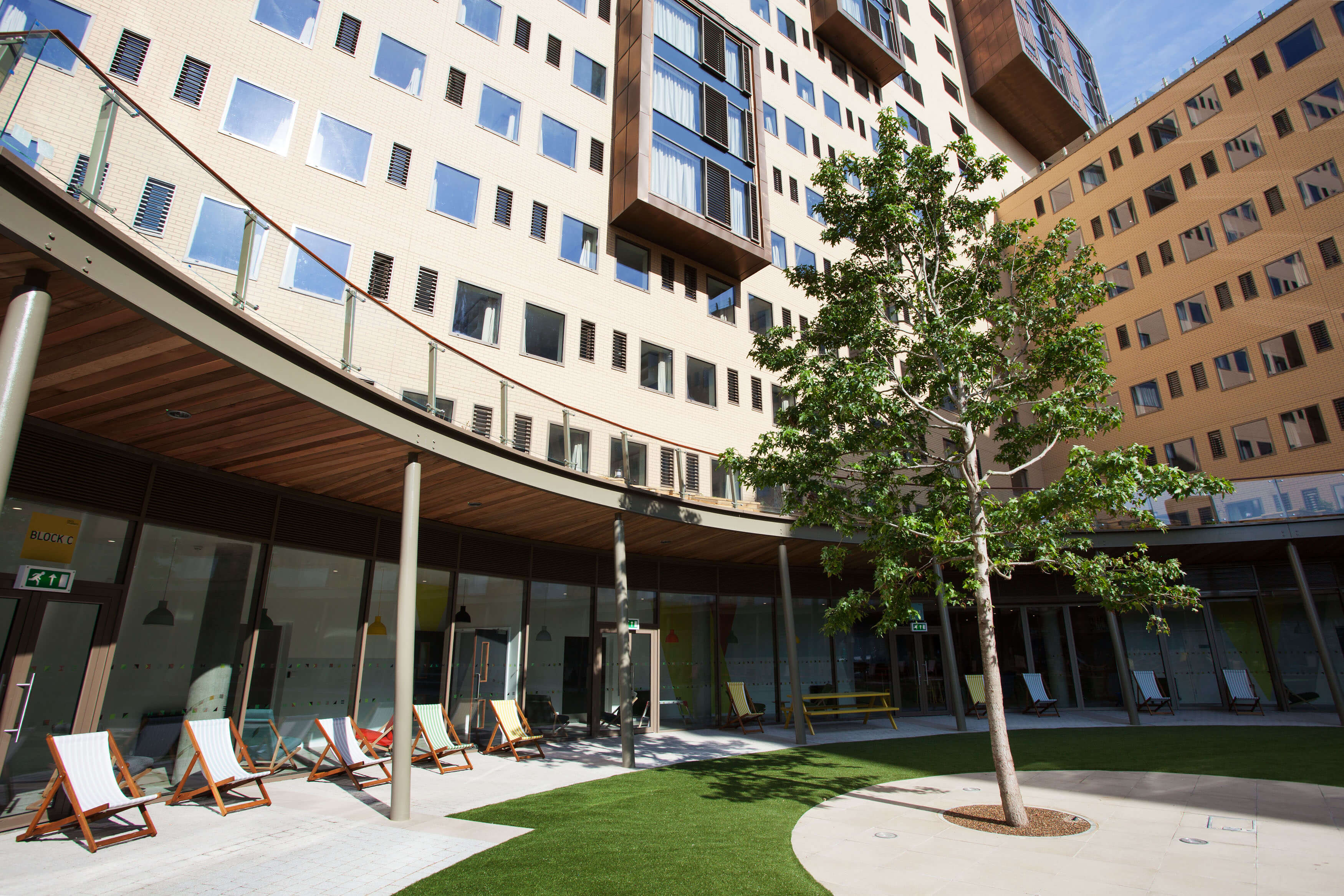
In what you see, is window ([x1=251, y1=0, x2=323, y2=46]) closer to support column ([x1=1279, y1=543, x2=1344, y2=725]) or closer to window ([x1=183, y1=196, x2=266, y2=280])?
→ window ([x1=183, y1=196, x2=266, y2=280])

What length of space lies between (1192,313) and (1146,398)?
3.27 m

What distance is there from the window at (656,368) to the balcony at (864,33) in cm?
1751

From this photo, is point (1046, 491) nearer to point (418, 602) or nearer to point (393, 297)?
point (418, 602)

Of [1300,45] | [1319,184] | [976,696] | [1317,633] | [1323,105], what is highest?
[1300,45]

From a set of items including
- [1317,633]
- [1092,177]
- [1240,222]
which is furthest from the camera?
[1092,177]

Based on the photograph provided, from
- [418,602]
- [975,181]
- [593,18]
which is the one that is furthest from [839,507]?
[593,18]

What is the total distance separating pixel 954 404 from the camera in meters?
9.56

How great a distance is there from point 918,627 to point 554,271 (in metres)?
11.8

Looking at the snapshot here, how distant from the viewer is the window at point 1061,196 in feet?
99.5

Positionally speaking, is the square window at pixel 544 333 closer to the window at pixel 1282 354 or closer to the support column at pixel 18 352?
the support column at pixel 18 352

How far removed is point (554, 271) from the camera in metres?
16.6

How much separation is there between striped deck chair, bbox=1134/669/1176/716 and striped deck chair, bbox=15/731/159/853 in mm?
21624

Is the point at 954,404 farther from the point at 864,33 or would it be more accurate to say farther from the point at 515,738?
the point at 864,33

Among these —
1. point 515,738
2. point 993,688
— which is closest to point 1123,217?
point 993,688
